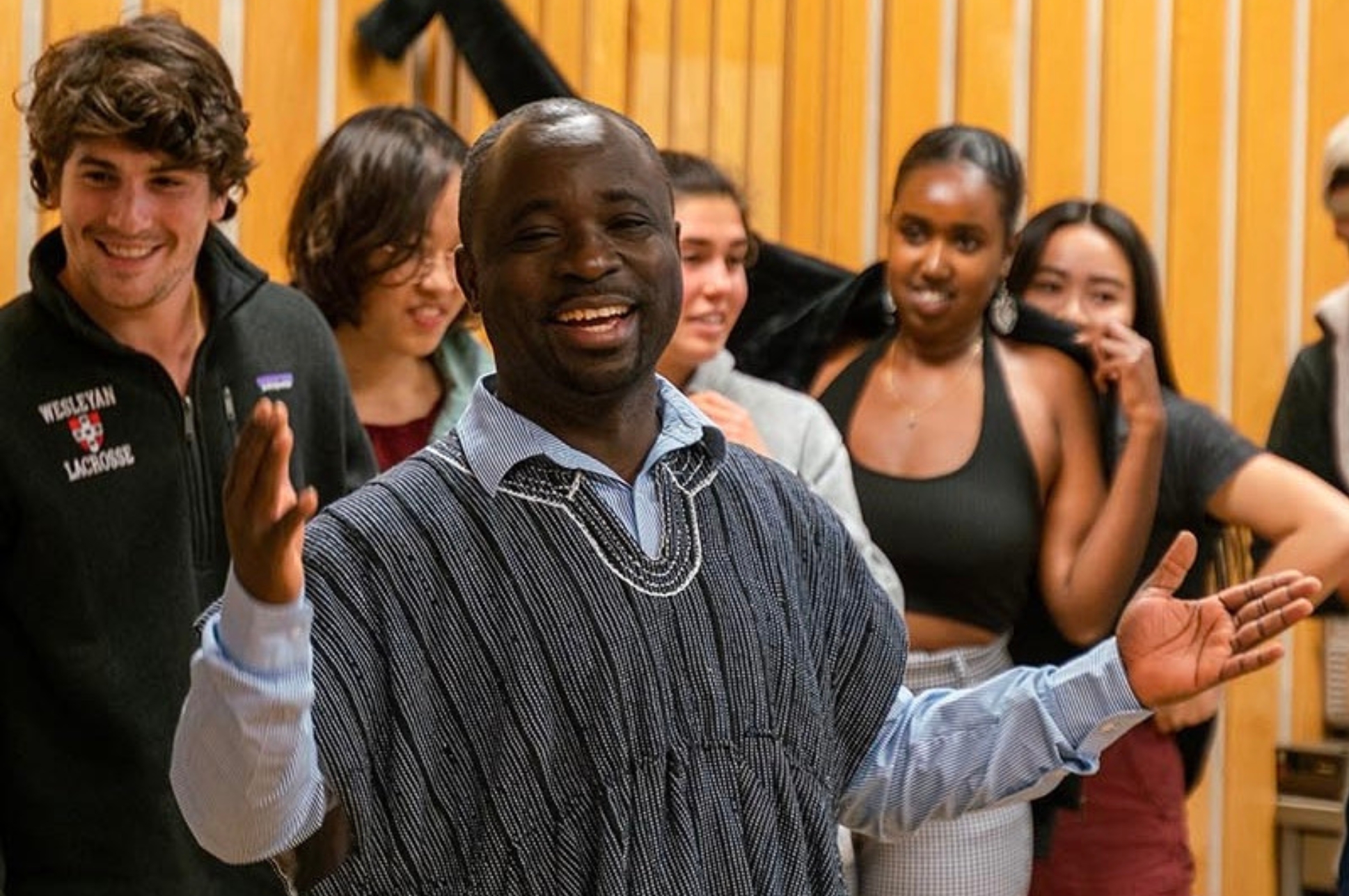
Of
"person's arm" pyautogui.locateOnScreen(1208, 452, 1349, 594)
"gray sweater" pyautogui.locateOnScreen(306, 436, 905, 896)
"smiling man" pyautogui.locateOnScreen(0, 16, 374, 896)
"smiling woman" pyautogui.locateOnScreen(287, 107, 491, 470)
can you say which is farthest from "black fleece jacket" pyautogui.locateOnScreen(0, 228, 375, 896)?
"person's arm" pyautogui.locateOnScreen(1208, 452, 1349, 594)

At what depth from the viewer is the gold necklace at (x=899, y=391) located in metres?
2.99

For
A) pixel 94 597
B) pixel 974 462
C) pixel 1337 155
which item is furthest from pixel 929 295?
pixel 94 597

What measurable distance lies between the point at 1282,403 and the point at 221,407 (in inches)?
67.6

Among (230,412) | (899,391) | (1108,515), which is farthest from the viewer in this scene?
(899,391)

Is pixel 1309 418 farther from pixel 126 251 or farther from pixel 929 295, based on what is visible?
pixel 126 251

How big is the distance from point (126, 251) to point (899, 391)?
1155 mm

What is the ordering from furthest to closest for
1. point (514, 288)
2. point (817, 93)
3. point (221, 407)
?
point (817, 93)
point (221, 407)
point (514, 288)

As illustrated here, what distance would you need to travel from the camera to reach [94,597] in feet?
7.36

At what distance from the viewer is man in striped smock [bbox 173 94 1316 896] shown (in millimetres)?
1530

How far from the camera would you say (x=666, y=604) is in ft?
5.27

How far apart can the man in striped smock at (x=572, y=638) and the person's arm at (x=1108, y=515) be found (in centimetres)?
115

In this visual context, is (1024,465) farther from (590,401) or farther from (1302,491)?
(590,401)

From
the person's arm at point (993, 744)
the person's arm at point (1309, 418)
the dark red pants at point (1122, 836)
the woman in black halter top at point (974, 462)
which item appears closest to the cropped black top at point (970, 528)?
the woman in black halter top at point (974, 462)

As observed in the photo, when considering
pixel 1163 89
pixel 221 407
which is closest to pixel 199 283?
pixel 221 407
